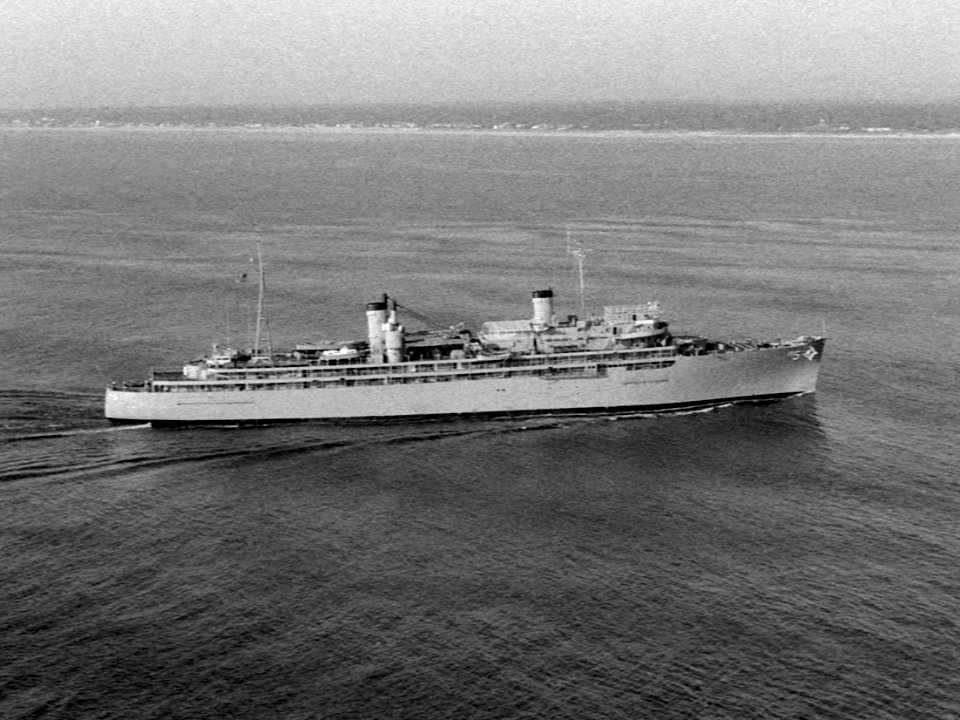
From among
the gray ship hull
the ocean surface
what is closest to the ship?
the gray ship hull

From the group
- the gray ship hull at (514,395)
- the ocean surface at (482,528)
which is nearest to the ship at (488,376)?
the gray ship hull at (514,395)

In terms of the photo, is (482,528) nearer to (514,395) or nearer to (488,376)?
(514,395)

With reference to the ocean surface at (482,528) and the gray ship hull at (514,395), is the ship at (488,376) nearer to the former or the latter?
the gray ship hull at (514,395)

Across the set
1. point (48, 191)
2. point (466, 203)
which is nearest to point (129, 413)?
point (466, 203)

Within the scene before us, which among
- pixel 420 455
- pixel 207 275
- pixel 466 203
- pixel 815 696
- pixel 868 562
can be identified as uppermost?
pixel 466 203

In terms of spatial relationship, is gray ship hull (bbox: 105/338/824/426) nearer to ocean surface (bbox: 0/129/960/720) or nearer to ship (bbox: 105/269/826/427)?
ship (bbox: 105/269/826/427)

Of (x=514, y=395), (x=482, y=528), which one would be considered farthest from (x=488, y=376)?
(x=482, y=528)

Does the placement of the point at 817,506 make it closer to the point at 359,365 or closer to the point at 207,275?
the point at 359,365
